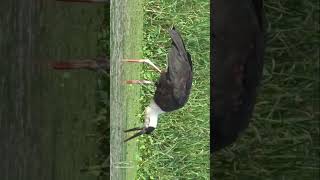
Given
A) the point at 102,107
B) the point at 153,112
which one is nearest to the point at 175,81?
the point at 153,112

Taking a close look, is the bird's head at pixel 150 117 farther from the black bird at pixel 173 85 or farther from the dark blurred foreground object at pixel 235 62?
the dark blurred foreground object at pixel 235 62

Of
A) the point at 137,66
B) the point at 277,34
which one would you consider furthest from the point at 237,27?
the point at 137,66

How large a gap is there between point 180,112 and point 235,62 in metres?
0.37

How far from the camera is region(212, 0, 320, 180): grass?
5.05 ft

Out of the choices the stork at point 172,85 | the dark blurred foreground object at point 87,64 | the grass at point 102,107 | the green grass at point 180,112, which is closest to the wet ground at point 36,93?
the dark blurred foreground object at point 87,64

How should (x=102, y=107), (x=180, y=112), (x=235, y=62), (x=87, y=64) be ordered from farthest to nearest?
(x=180, y=112)
(x=235, y=62)
(x=102, y=107)
(x=87, y=64)

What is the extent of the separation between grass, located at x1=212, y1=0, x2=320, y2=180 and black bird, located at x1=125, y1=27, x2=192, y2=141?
19 cm

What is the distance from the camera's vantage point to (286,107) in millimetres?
1632

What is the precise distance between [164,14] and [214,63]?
30cm

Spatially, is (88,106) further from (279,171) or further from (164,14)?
(164,14)

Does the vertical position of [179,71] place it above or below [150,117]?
above

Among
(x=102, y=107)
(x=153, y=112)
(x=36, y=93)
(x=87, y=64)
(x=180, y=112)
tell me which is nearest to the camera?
(x=36, y=93)

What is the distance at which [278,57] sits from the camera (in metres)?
1.60

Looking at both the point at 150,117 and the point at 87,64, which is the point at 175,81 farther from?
the point at 87,64
